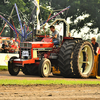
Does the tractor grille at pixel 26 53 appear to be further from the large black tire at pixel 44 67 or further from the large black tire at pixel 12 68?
the large black tire at pixel 44 67

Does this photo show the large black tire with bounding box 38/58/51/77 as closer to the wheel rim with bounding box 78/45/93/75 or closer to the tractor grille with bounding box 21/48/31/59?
the tractor grille with bounding box 21/48/31/59

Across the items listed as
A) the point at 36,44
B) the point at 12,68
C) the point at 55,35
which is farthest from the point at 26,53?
the point at 55,35

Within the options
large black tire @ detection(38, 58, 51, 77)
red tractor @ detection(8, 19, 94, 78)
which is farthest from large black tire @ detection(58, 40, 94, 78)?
large black tire @ detection(38, 58, 51, 77)

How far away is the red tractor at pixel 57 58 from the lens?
13453 millimetres

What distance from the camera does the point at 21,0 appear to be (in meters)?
44.3

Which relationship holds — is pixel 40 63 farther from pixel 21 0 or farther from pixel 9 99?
pixel 21 0

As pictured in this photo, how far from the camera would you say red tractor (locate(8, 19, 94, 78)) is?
44.1ft

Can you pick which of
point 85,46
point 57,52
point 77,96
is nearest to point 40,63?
point 57,52

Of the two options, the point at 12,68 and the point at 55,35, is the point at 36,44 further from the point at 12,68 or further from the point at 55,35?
the point at 12,68

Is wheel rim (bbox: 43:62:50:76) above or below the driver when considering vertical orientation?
below

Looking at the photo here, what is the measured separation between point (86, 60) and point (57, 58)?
1.60m

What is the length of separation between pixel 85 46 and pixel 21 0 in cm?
3097

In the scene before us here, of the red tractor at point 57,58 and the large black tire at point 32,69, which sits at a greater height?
the red tractor at point 57,58

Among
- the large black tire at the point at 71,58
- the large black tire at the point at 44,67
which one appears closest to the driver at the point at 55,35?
the large black tire at the point at 71,58
